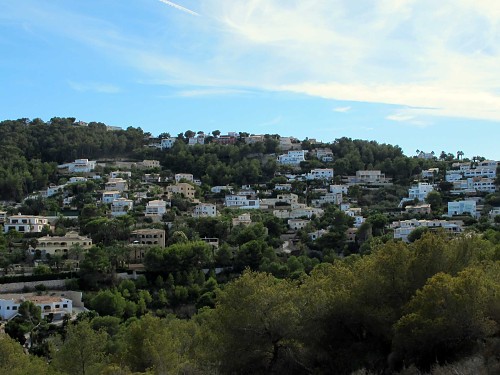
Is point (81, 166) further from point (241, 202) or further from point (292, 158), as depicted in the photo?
point (292, 158)

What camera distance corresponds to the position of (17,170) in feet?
190

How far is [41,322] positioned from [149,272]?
8.07 metres

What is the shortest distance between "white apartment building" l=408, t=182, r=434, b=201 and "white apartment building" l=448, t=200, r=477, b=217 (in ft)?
18.4

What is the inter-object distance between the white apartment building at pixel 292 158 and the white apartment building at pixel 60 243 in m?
36.3

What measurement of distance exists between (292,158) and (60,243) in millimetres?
38406

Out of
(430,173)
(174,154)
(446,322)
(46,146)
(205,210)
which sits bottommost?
(205,210)

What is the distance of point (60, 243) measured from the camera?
3847 cm

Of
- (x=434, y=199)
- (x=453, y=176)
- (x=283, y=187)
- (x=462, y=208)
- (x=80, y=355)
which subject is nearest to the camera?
(x=80, y=355)

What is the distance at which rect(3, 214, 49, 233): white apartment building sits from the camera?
42.8 m

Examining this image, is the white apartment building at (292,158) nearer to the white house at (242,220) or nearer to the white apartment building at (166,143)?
the white apartment building at (166,143)

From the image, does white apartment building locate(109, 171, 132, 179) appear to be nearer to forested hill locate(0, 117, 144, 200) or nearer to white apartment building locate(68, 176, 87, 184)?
white apartment building locate(68, 176, 87, 184)

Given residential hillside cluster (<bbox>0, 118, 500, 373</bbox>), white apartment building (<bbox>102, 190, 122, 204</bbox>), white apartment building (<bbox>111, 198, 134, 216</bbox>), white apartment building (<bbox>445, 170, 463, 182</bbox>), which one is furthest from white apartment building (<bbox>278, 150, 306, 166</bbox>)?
white apartment building (<bbox>111, 198, 134, 216</bbox>)

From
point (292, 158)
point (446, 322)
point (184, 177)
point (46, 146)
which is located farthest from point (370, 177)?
point (446, 322)

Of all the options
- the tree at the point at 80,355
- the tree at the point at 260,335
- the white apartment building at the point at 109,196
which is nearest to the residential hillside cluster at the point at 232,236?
the tree at the point at 260,335
